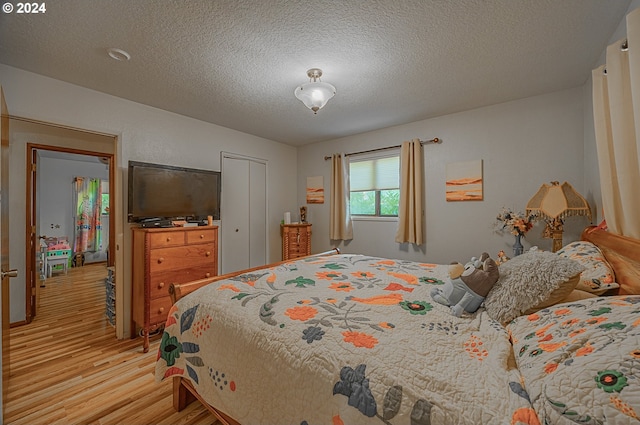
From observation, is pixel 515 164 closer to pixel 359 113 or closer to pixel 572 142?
pixel 572 142

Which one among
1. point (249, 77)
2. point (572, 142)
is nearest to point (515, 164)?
point (572, 142)

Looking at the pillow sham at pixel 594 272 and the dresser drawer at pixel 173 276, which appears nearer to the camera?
the pillow sham at pixel 594 272

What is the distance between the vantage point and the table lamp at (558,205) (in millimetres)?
2311

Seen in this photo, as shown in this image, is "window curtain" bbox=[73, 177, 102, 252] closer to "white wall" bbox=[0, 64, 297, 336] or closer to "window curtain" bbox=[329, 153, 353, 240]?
"white wall" bbox=[0, 64, 297, 336]

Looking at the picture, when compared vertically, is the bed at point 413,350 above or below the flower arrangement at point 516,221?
below

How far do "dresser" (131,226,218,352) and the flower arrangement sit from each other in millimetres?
3317

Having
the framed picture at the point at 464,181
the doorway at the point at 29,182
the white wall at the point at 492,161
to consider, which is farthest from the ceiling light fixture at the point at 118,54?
the framed picture at the point at 464,181

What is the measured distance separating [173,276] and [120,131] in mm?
1642

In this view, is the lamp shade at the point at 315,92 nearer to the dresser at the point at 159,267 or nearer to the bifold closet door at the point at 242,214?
the dresser at the point at 159,267

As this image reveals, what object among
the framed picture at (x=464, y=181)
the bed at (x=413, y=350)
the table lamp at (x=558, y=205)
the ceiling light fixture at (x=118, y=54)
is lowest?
the bed at (x=413, y=350)

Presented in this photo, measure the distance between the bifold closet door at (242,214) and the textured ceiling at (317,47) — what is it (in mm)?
1284

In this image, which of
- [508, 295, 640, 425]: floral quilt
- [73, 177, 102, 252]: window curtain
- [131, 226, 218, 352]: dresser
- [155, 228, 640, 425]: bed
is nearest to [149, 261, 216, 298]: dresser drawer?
[131, 226, 218, 352]: dresser

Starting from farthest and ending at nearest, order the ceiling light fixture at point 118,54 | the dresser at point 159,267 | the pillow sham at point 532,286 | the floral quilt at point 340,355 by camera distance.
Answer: the dresser at point 159,267
the ceiling light fixture at point 118,54
the pillow sham at point 532,286
the floral quilt at point 340,355

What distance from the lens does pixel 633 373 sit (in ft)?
1.85
